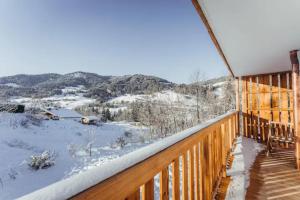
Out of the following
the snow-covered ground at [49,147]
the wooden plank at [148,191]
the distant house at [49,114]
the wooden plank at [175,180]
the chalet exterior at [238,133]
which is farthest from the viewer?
the distant house at [49,114]

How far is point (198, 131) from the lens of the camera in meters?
1.61

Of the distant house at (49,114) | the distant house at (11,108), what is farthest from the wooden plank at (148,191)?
the distant house at (49,114)

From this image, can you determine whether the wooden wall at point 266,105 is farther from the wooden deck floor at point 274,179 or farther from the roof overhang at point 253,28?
the wooden deck floor at point 274,179

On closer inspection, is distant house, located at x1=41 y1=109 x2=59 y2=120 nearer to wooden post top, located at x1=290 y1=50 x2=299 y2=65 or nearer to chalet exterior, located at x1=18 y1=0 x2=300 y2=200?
chalet exterior, located at x1=18 y1=0 x2=300 y2=200

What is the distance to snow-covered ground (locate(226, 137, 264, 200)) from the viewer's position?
2.56 meters

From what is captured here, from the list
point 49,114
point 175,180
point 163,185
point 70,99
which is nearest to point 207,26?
point 175,180

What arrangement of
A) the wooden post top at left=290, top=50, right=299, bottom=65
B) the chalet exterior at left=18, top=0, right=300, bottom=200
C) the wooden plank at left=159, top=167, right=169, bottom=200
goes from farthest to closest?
1. the wooden post top at left=290, top=50, right=299, bottom=65
2. the wooden plank at left=159, top=167, right=169, bottom=200
3. the chalet exterior at left=18, top=0, right=300, bottom=200

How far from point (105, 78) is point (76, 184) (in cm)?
2831

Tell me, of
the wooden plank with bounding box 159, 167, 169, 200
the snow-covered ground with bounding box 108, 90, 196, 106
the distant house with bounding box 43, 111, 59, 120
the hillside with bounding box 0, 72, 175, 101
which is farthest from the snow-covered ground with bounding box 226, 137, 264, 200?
the hillside with bounding box 0, 72, 175, 101

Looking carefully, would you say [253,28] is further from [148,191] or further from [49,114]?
[49,114]

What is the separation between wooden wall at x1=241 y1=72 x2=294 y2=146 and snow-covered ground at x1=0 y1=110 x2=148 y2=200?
18.7 feet

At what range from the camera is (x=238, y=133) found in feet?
20.3

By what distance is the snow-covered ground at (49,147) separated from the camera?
298 inches

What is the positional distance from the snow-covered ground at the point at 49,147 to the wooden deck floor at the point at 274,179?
17.0 feet
